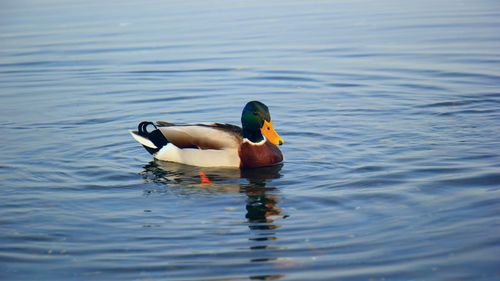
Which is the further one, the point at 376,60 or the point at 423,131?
the point at 376,60

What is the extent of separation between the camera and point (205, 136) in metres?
10.4

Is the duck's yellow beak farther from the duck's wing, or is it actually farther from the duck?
the duck's wing

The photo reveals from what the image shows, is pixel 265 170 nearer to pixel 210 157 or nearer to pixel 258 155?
pixel 258 155

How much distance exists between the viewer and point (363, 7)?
76.9 ft

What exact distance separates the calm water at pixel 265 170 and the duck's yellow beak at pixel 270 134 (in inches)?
11.6

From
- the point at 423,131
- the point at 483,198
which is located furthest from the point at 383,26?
the point at 483,198

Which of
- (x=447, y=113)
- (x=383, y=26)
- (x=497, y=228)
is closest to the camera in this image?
(x=497, y=228)

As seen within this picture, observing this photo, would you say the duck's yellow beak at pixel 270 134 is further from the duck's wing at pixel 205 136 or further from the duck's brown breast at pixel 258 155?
the duck's wing at pixel 205 136

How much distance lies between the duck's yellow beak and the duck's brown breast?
109mm

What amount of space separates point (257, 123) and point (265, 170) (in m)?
0.60

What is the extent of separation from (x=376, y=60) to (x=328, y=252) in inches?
373

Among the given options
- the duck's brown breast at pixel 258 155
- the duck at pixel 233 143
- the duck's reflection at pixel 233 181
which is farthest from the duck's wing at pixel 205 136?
the duck's reflection at pixel 233 181

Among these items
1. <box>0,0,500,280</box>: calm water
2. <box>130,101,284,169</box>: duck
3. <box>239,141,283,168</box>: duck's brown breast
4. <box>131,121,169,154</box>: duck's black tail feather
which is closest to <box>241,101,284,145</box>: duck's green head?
<box>130,101,284,169</box>: duck

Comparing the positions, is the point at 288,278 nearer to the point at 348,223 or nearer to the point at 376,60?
the point at 348,223
